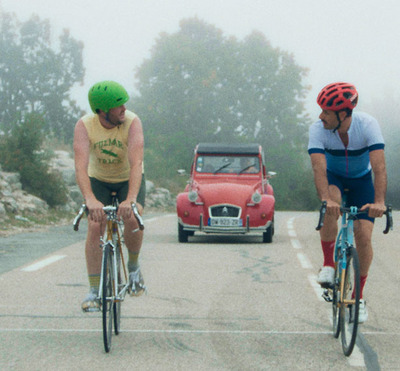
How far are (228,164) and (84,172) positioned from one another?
11.1m

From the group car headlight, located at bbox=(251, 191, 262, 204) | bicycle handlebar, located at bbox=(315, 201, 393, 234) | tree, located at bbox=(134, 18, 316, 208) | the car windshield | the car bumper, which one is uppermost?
tree, located at bbox=(134, 18, 316, 208)

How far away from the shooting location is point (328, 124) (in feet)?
18.4

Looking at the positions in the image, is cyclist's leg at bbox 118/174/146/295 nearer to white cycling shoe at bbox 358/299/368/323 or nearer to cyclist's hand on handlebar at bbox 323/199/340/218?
cyclist's hand on handlebar at bbox 323/199/340/218

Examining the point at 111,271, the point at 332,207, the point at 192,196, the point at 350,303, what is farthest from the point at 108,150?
the point at 192,196

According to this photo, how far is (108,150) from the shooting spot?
591 cm

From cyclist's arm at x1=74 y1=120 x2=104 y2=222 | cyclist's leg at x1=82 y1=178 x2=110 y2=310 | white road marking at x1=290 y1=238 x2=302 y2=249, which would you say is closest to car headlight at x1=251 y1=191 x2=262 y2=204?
white road marking at x1=290 y1=238 x2=302 y2=249

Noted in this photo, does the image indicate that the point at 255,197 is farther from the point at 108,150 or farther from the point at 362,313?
the point at 362,313

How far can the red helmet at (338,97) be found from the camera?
18.0 feet

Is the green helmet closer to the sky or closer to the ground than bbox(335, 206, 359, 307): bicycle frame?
closer to the sky

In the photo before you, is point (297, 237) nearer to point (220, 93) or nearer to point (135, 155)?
point (135, 155)

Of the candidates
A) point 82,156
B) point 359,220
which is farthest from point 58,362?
point 359,220

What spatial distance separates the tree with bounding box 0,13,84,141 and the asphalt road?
5249 centimetres

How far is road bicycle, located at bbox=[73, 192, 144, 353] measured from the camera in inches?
211

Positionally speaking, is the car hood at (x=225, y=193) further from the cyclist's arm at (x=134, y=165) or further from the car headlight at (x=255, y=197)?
the cyclist's arm at (x=134, y=165)
